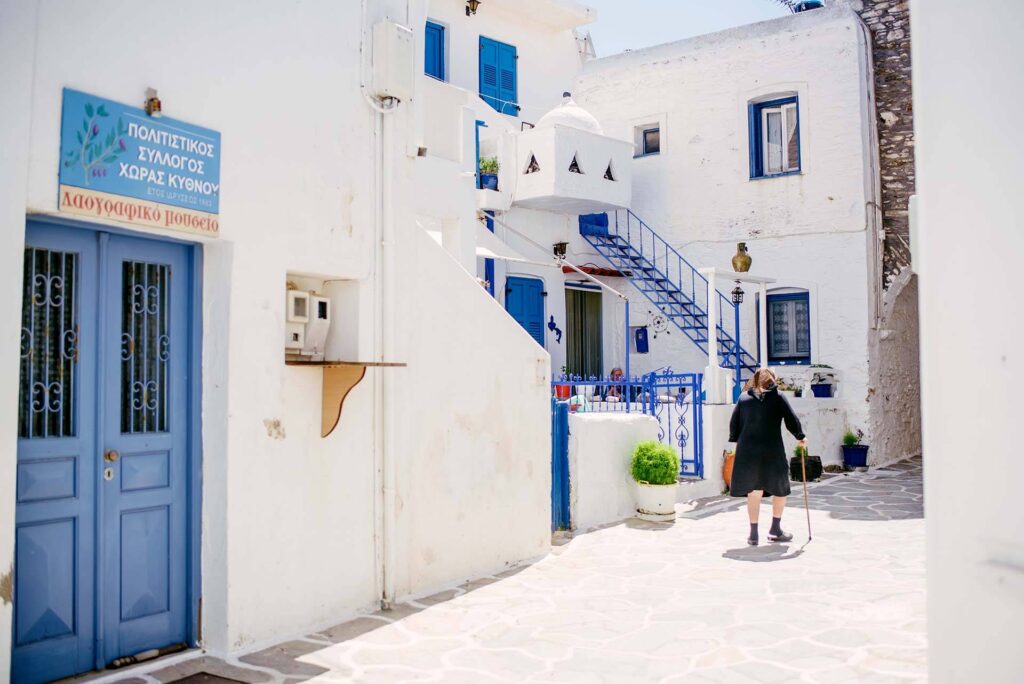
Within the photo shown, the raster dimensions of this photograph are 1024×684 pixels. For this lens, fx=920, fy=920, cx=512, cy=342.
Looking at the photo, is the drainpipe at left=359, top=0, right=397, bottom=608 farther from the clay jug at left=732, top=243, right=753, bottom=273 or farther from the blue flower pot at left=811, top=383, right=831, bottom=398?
the blue flower pot at left=811, top=383, right=831, bottom=398

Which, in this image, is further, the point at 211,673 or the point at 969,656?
the point at 211,673

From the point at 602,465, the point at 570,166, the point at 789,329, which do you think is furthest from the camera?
the point at 789,329

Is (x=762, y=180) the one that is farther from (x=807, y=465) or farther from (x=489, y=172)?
(x=807, y=465)

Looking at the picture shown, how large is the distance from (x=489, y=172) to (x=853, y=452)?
8.05m

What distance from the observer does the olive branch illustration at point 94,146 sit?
16.4 ft

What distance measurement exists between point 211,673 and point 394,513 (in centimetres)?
192

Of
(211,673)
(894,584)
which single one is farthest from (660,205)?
(211,673)

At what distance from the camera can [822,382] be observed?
16.1 metres

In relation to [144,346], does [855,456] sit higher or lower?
lower

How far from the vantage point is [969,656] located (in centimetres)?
235

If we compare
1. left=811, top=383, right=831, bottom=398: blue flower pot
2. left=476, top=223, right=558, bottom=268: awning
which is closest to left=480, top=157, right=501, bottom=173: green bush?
left=476, top=223, right=558, bottom=268: awning

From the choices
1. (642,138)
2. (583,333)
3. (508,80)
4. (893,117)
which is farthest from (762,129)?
(508,80)

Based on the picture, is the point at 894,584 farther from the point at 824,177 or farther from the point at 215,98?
the point at 824,177

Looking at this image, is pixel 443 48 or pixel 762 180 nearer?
pixel 762 180
